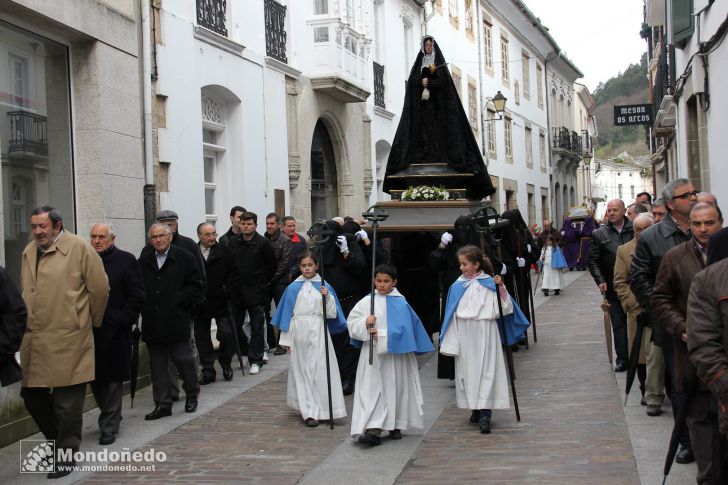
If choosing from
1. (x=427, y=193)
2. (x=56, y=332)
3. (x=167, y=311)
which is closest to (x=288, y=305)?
(x=167, y=311)

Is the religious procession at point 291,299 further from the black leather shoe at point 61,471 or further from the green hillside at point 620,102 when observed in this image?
the green hillside at point 620,102

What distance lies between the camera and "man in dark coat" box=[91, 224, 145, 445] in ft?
25.0

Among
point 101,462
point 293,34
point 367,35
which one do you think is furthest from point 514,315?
point 367,35

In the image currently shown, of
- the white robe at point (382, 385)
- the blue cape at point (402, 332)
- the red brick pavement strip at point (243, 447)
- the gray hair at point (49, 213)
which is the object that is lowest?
the red brick pavement strip at point (243, 447)

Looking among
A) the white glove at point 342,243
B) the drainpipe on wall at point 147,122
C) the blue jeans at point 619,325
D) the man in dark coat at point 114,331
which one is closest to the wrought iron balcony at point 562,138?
the drainpipe on wall at point 147,122

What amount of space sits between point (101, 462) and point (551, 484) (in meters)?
3.26

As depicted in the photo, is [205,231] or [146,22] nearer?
[205,231]

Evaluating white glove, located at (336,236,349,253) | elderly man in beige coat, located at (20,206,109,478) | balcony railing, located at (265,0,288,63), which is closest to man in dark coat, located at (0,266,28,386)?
elderly man in beige coat, located at (20,206,109,478)

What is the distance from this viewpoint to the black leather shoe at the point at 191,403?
877cm

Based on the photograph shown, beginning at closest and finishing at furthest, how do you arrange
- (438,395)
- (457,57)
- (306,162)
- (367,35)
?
(438,395), (306,162), (367,35), (457,57)

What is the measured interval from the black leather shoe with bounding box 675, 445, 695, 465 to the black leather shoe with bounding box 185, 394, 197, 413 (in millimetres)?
4343

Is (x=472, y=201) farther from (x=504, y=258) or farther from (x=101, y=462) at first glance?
(x=101, y=462)

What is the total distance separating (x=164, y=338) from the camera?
28.3 feet

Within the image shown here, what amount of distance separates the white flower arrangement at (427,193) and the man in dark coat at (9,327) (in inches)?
257
